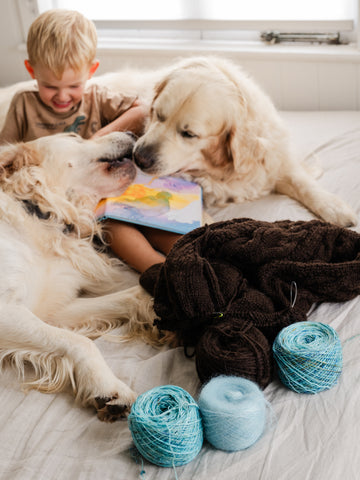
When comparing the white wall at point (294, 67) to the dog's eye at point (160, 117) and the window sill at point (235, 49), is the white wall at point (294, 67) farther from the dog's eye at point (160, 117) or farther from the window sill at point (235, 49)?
the dog's eye at point (160, 117)

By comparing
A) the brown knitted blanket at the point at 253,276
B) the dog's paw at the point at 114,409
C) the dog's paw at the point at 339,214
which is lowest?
the dog's paw at the point at 114,409

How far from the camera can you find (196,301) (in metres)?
1.14

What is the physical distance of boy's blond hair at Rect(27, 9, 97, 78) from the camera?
1842mm

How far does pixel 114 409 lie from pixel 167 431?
0.19m

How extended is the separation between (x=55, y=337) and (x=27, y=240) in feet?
1.19

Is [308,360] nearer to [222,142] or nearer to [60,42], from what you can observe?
[222,142]

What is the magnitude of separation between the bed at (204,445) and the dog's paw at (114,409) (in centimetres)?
1

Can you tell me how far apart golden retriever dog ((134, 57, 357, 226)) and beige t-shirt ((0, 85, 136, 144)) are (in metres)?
0.26

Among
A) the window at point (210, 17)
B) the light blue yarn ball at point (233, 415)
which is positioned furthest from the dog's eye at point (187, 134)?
the window at point (210, 17)

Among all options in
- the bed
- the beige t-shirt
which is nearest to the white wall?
the beige t-shirt

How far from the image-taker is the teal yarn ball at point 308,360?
1016 mm

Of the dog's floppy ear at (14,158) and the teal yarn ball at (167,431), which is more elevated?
the dog's floppy ear at (14,158)

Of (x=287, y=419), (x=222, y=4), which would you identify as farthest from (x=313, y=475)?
(x=222, y=4)

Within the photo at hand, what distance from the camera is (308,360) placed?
3.34 ft
